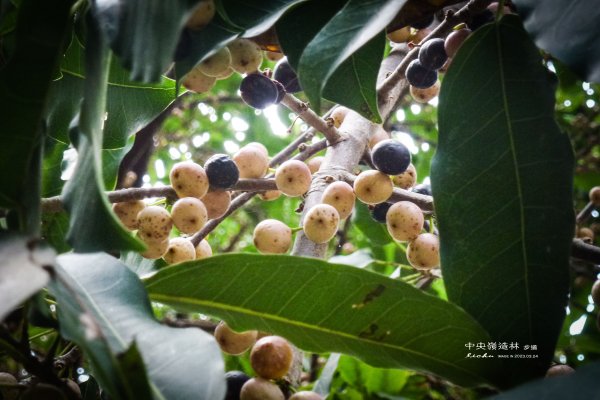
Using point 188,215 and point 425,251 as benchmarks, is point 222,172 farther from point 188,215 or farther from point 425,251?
point 425,251

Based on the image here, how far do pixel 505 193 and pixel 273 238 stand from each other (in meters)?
0.48

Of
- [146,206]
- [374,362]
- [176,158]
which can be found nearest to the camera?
[374,362]

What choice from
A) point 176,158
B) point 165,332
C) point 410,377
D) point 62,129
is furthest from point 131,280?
point 176,158

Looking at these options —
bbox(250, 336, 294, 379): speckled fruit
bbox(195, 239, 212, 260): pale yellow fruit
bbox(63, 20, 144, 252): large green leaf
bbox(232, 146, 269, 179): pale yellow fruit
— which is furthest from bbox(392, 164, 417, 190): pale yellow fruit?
bbox(63, 20, 144, 252): large green leaf

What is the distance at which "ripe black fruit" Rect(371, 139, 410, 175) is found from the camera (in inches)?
46.3

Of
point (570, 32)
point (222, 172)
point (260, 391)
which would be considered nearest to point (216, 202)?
point (222, 172)

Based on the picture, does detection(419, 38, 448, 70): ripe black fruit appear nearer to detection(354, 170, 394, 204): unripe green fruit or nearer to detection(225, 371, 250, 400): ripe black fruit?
detection(354, 170, 394, 204): unripe green fruit

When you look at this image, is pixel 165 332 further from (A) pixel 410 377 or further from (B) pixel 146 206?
(A) pixel 410 377

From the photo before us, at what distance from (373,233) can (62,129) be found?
930 millimetres

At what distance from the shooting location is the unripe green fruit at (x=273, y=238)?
1.16 m

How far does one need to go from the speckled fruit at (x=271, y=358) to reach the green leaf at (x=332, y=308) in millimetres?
80

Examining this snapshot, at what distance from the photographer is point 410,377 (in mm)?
1440

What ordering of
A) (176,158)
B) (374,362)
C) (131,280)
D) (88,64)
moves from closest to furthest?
1. (88,64)
2. (131,280)
3. (374,362)
4. (176,158)

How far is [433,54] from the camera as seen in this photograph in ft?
3.74
